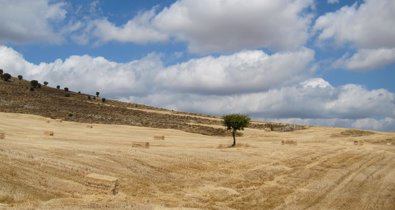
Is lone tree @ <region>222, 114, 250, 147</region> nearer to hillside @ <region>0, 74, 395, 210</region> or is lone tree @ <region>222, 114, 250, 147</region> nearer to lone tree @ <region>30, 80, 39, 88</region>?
hillside @ <region>0, 74, 395, 210</region>

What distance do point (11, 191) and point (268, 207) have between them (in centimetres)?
1589

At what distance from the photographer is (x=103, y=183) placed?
31.0 meters

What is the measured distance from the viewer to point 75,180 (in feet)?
105

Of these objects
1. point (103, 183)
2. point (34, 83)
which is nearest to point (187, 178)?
point (103, 183)

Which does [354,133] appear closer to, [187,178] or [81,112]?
[81,112]

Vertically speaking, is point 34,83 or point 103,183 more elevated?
point 34,83

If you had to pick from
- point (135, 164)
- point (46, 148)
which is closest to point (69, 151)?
point (46, 148)

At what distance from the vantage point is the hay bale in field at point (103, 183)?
30609 millimetres

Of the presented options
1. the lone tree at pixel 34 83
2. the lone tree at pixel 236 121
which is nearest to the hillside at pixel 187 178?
the lone tree at pixel 236 121

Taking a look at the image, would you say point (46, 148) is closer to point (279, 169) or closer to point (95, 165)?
point (95, 165)

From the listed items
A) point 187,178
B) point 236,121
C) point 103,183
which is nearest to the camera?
point 103,183

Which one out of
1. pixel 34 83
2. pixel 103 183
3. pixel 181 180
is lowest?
pixel 181 180

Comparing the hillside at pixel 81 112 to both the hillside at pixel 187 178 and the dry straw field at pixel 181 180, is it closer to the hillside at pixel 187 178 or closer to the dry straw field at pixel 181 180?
the hillside at pixel 187 178

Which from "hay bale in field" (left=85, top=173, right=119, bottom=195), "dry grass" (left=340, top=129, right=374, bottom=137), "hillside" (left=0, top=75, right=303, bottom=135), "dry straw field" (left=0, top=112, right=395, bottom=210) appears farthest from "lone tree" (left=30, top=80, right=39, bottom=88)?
"hay bale in field" (left=85, top=173, right=119, bottom=195)
